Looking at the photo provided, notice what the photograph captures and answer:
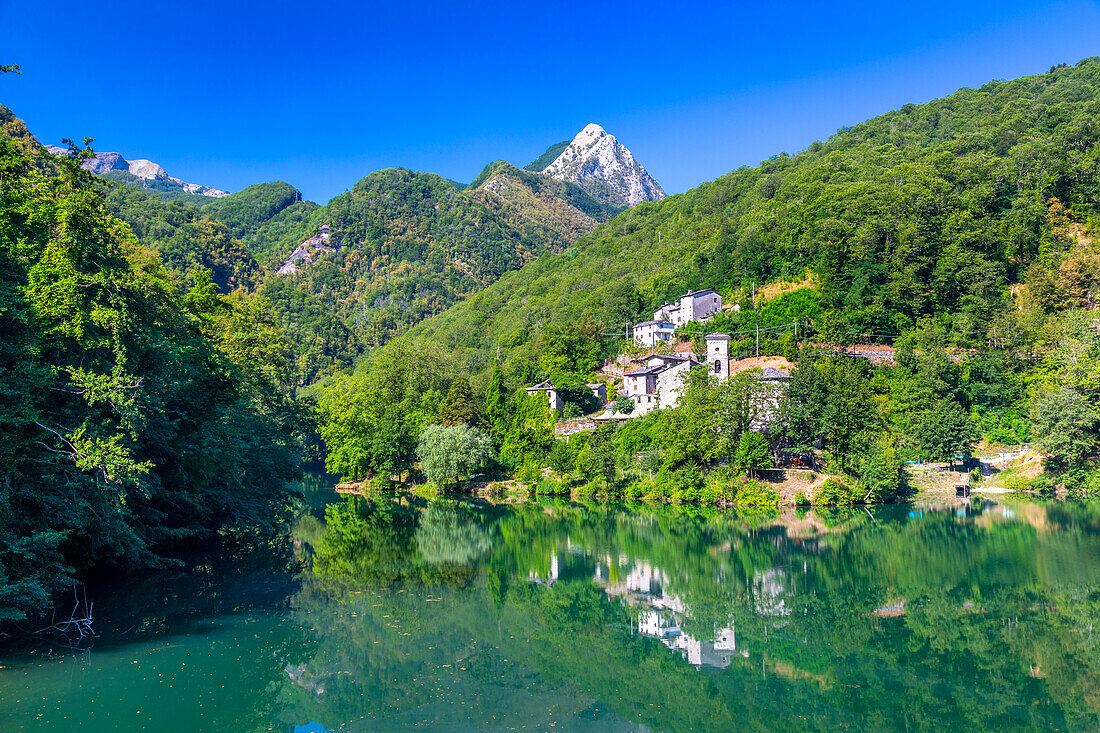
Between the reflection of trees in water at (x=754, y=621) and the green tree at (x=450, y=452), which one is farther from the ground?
the green tree at (x=450, y=452)

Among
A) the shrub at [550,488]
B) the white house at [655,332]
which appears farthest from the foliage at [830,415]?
the white house at [655,332]

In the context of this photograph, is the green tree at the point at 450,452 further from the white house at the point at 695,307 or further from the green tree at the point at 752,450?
the white house at the point at 695,307

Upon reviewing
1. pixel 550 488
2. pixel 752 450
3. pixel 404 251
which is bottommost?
pixel 550 488

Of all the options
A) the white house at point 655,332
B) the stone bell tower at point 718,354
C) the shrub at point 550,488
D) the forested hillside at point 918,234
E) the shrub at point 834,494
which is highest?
the forested hillside at point 918,234

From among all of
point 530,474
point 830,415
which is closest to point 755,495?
point 830,415

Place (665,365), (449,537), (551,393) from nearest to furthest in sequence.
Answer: (449,537) → (665,365) → (551,393)

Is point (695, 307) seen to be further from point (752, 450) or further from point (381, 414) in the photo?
point (381, 414)
